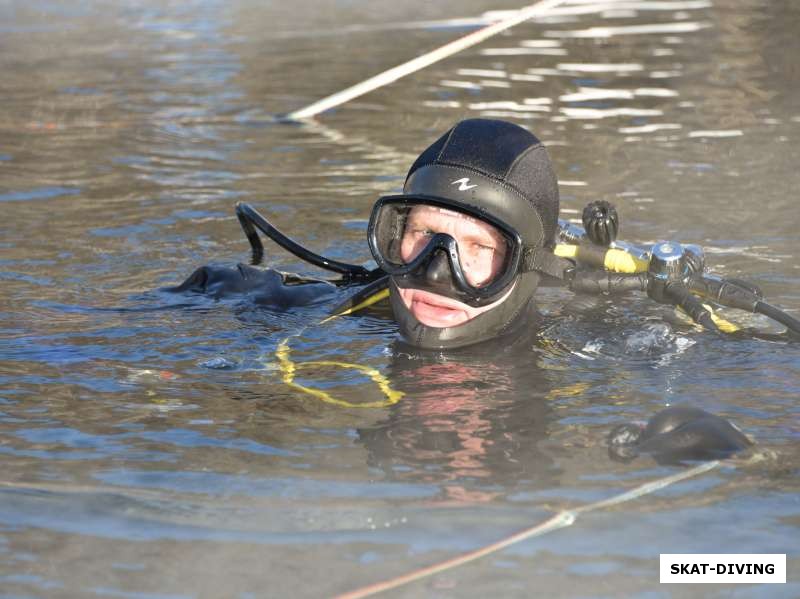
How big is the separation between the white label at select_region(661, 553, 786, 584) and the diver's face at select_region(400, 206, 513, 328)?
1642 mm

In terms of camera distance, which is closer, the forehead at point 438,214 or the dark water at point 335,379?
the dark water at point 335,379

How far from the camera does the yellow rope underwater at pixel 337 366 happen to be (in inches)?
175

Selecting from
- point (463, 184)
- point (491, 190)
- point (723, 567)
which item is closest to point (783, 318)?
point (491, 190)

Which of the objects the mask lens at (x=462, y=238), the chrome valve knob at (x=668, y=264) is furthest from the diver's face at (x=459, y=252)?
the chrome valve knob at (x=668, y=264)

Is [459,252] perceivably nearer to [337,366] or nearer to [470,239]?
[470,239]

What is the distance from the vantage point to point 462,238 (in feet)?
15.2

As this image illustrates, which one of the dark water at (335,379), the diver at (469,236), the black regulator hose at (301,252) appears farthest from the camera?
the black regulator hose at (301,252)

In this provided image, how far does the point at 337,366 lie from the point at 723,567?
6.71ft

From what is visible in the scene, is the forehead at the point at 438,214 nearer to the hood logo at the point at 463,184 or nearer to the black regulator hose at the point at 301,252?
the hood logo at the point at 463,184

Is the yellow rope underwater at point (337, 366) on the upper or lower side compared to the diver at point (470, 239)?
lower

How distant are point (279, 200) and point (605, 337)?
3584 mm

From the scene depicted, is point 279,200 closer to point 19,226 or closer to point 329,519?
point 19,226

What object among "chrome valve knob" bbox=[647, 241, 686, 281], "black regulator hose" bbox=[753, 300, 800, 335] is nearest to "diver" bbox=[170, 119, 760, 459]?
"chrome valve knob" bbox=[647, 241, 686, 281]

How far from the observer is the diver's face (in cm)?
463
